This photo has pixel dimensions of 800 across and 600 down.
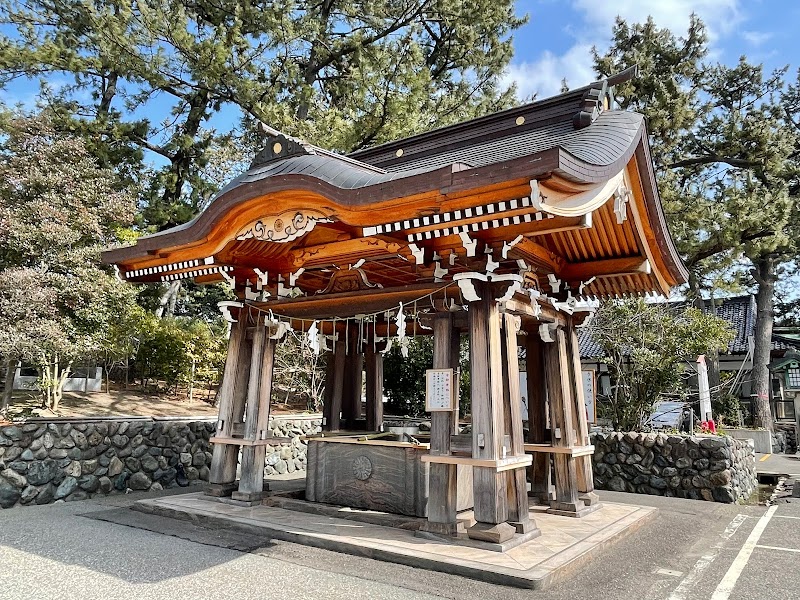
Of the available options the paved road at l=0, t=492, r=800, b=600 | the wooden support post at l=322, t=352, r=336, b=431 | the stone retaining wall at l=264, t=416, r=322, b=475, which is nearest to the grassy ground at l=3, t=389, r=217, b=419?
the stone retaining wall at l=264, t=416, r=322, b=475

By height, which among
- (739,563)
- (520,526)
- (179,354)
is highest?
(179,354)

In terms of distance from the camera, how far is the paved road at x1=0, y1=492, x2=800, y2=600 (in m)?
3.82

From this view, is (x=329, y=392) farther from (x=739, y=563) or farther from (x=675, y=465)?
(x=675, y=465)

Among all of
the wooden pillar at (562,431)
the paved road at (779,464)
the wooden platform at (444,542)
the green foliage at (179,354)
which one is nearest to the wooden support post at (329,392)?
the wooden platform at (444,542)

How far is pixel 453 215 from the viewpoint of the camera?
445 centimetres

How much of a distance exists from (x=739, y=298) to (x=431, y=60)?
16.2 m

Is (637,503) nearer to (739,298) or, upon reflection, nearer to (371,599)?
(371,599)

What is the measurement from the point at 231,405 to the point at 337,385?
1694 mm

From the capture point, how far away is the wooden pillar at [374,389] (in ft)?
26.1

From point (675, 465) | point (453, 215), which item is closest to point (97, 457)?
point (453, 215)

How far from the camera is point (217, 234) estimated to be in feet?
18.8

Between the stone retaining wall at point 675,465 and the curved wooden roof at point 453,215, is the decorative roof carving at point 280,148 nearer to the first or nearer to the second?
the curved wooden roof at point 453,215

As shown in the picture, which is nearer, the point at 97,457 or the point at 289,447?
the point at 97,457

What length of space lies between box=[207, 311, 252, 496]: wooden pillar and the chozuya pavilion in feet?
0.08
